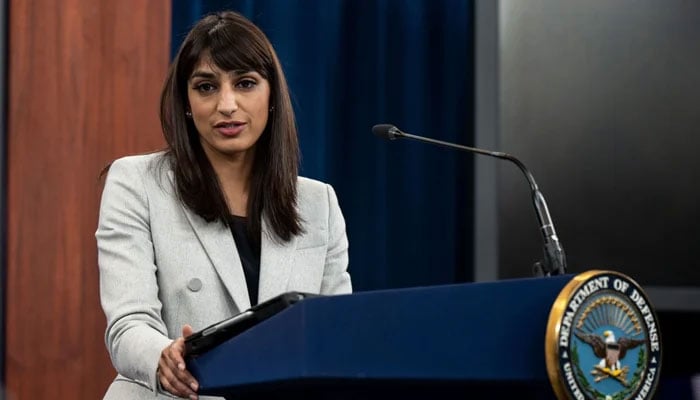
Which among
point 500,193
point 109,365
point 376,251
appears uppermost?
point 500,193

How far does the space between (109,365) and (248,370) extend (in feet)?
5.79

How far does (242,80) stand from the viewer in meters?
1.78

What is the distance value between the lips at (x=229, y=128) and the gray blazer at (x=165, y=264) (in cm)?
12

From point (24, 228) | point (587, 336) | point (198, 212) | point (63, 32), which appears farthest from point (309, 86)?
point (587, 336)

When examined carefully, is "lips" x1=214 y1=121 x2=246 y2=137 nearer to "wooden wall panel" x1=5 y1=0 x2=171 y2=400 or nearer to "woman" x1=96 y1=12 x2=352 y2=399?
"woman" x1=96 y1=12 x2=352 y2=399

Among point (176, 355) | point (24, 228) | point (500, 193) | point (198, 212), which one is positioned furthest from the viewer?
point (500, 193)

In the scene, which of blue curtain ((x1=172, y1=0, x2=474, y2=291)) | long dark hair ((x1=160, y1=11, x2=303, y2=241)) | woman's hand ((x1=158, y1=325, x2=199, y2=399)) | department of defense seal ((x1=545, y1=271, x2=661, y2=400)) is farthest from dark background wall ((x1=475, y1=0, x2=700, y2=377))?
department of defense seal ((x1=545, y1=271, x2=661, y2=400))

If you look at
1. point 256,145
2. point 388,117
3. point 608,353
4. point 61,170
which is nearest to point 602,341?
point 608,353

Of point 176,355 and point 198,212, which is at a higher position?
point 198,212

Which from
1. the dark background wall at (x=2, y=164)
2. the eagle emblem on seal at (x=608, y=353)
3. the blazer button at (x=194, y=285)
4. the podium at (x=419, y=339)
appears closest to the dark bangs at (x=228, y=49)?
the blazer button at (x=194, y=285)

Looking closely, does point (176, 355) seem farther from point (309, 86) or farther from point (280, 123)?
point (309, 86)

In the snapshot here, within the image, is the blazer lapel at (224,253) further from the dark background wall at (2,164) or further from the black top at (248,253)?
the dark background wall at (2,164)

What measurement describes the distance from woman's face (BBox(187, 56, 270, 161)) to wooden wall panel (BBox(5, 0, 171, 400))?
102 cm

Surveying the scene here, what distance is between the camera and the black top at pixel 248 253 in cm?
171
